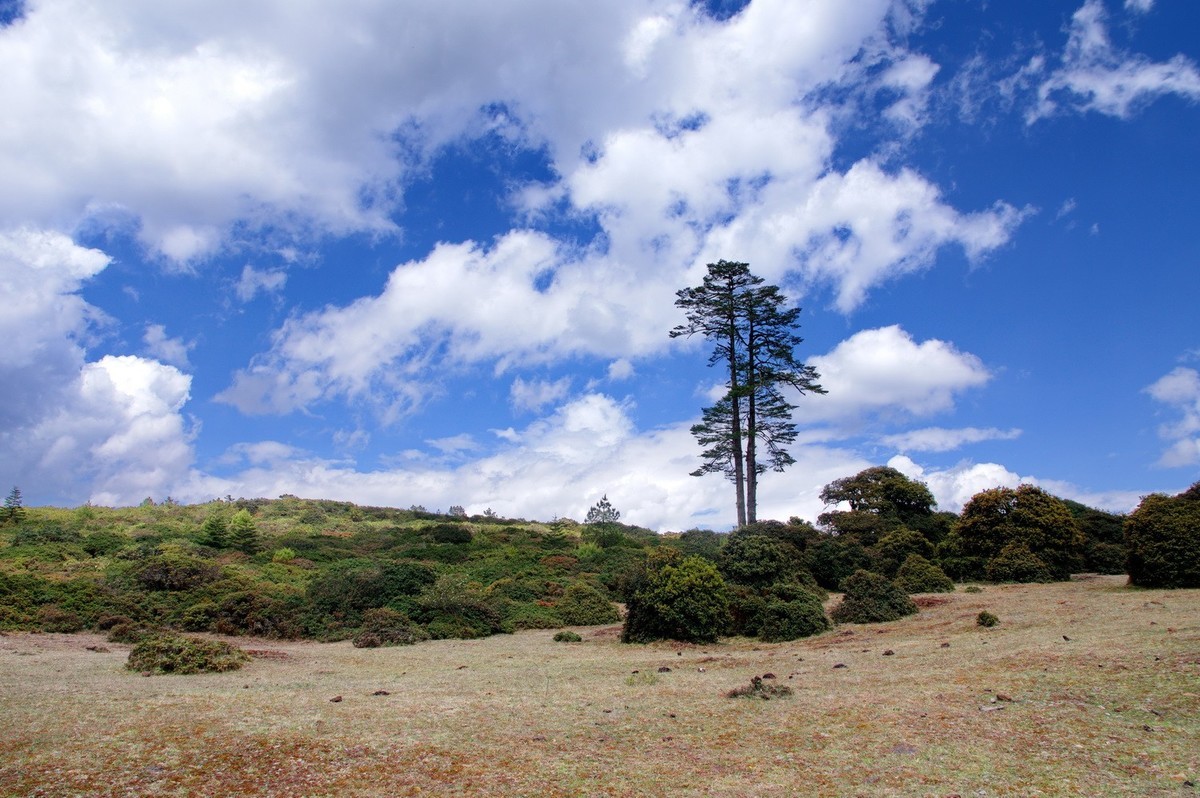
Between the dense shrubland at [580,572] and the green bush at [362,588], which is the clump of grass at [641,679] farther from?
the green bush at [362,588]

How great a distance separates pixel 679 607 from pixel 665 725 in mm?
8396

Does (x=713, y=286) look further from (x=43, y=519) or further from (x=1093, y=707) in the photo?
(x=43, y=519)

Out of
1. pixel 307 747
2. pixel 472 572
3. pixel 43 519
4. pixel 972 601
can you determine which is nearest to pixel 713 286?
pixel 472 572

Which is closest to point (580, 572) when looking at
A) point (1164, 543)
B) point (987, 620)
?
point (987, 620)

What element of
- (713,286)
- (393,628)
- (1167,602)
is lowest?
(393,628)

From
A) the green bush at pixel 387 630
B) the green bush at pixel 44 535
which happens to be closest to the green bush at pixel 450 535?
the green bush at pixel 44 535

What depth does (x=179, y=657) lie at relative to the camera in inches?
479

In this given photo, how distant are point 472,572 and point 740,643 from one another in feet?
47.5

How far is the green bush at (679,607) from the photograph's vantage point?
16078 mm

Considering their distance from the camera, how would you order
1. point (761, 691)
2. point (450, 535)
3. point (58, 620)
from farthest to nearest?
point (450, 535) → point (58, 620) → point (761, 691)

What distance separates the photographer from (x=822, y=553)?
2483 centimetres

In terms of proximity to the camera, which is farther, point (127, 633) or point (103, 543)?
point (103, 543)

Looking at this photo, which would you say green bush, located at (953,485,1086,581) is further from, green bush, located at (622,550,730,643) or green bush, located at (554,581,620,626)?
green bush, located at (554,581,620,626)

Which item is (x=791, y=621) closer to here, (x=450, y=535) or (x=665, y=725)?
(x=665, y=725)
